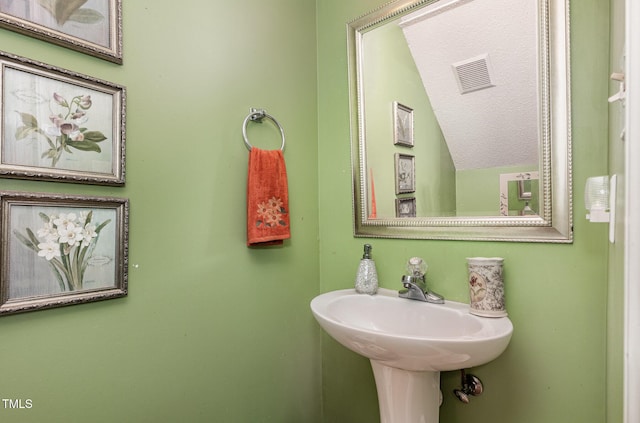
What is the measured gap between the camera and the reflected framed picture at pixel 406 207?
1288 mm

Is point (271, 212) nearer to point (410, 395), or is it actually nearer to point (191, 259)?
point (191, 259)

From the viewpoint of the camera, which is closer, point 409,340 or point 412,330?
point 409,340

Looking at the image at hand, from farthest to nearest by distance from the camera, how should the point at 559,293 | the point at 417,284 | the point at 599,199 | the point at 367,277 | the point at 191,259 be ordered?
the point at 367,277
the point at 417,284
the point at 191,259
the point at 559,293
the point at 599,199

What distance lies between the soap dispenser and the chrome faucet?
0.13 meters

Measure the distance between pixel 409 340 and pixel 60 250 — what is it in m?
0.90

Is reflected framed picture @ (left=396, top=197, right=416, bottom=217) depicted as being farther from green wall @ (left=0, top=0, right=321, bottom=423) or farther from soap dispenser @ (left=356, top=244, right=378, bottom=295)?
green wall @ (left=0, top=0, right=321, bottom=423)

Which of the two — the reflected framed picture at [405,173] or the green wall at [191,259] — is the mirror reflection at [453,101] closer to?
the reflected framed picture at [405,173]

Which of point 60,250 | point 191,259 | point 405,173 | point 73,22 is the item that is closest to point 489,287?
point 405,173

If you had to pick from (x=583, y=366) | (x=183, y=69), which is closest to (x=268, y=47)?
(x=183, y=69)

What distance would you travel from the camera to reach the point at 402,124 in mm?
1312

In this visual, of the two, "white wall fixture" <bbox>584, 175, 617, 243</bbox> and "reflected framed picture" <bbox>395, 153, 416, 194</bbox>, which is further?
"reflected framed picture" <bbox>395, 153, 416, 194</bbox>

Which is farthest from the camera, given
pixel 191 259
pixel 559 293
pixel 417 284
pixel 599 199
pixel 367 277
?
pixel 367 277

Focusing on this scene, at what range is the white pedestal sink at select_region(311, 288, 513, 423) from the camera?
2.64ft

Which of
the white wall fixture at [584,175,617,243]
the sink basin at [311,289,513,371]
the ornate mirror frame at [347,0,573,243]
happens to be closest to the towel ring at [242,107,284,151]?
the sink basin at [311,289,513,371]
